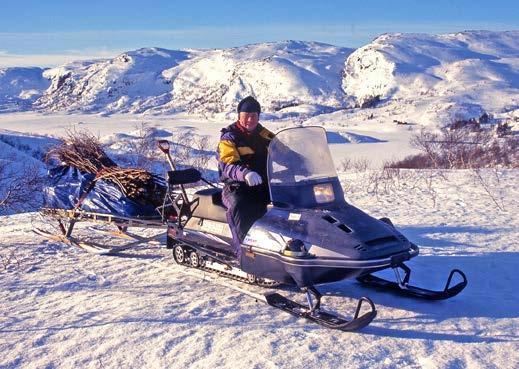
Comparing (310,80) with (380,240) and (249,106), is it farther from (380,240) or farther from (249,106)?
(380,240)

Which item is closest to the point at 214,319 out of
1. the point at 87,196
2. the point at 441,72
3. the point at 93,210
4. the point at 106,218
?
the point at 106,218

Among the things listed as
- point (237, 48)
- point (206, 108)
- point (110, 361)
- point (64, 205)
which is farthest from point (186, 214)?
point (237, 48)

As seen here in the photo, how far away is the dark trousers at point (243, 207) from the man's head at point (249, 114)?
591 millimetres

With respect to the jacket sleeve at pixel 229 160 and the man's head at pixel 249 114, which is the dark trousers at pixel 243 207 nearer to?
the jacket sleeve at pixel 229 160

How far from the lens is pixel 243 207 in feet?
17.7

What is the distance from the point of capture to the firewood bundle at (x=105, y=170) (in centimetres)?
715

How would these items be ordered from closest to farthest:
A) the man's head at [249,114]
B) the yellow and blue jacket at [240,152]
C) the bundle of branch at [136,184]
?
the yellow and blue jacket at [240,152] < the man's head at [249,114] < the bundle of branch at [136,184]

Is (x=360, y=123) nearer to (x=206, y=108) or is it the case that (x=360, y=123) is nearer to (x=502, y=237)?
(x=206, y=108)

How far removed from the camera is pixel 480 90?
223ft

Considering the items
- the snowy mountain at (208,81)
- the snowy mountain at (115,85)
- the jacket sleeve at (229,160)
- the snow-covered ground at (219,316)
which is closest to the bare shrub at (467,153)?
the snow-covered ground at (219,316)

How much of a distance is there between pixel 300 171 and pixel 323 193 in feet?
0.89

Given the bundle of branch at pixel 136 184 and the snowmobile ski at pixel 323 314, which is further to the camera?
the bundle of branch at pixel 136 184

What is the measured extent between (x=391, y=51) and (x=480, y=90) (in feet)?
101

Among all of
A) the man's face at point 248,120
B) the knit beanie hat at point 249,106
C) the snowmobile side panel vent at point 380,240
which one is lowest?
the snowmobile side panel vent at point 380,240
